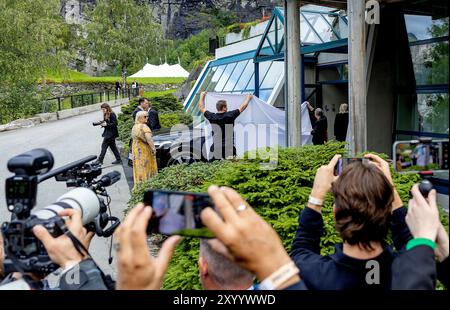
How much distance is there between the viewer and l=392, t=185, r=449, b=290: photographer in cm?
161

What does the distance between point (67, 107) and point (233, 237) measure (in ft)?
107

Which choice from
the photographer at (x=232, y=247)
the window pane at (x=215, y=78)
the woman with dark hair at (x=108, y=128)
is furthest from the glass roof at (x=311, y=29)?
the photographer at (x=232, y=247)

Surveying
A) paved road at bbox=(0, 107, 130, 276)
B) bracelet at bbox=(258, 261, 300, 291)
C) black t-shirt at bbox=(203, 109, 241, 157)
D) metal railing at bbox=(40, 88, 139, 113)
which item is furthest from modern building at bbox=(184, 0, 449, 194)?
metal railing at bbox=(40, 88, 139, 113)

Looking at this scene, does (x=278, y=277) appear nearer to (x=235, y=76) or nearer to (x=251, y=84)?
(x=251, y=84)

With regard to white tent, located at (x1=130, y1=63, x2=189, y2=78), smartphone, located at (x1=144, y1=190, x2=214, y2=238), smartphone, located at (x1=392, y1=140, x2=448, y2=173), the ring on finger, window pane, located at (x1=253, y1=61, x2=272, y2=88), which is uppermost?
white tent, located at (x1=130, y1=63, x2=189, y2=78)

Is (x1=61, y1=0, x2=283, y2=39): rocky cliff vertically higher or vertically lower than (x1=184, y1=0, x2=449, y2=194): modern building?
higher

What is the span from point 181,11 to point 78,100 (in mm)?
54664

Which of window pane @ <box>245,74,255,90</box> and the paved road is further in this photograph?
window pane @ <box>245,74,255,90</box>

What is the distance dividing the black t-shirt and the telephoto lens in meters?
5.84

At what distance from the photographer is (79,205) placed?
2.30 metres

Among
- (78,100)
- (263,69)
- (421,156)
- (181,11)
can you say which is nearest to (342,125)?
(263,69)

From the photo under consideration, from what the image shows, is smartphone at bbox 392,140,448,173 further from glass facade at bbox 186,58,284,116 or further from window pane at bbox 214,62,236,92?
window pane at bbox 214,62,236,92
